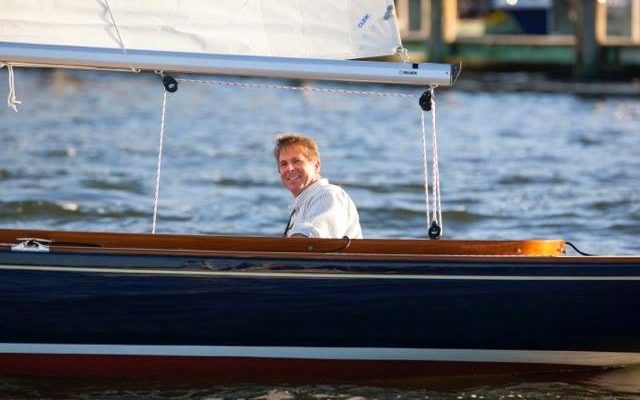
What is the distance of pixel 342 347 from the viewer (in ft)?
23.5

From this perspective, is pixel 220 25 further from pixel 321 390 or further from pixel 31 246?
pixel 321 390

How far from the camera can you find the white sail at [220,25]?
7586 millimetres

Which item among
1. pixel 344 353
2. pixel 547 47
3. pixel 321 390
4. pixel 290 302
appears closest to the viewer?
pixel 290 302

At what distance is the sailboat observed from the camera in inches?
273

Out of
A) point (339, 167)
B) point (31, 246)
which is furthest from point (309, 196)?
point (339, 167)

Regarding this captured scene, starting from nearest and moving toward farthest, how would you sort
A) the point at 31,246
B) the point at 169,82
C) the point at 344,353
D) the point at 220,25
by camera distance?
the point at 31,246 < the point at 344,353 < the point at 169,82 < the point at 220,25

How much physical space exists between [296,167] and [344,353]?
40.9 inches

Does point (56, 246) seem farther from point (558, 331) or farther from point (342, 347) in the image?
point (558, 331)

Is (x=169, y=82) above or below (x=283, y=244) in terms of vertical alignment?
above

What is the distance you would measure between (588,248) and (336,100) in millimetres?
17375

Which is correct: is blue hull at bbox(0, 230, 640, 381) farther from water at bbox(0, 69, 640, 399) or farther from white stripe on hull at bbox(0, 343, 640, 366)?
water at bbox(0, 69, 640, 399)

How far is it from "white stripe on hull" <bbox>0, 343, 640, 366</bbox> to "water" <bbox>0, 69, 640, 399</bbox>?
0.70 feet

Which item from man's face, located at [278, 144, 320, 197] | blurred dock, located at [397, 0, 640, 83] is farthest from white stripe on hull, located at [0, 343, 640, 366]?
blurred dock, located at [397, 0, 640, 83]

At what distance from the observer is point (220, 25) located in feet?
25.4
